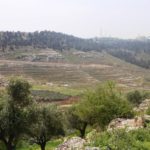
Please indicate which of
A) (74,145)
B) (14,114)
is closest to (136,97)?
(14,114)

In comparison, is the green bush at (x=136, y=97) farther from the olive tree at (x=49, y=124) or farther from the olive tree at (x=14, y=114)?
the olive tree at (x=14, y=114)

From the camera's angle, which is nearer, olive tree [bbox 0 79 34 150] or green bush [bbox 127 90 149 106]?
olive tree [bbox 0 79 34 150]

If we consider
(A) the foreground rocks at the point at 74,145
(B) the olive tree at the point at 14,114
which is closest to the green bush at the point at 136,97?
(B) the olive tree at the point at 14,114

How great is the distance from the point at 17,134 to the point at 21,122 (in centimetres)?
176

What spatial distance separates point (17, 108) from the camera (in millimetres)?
43500

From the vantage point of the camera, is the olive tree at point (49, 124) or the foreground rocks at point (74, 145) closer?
the foreground rocks at point (74, 145)

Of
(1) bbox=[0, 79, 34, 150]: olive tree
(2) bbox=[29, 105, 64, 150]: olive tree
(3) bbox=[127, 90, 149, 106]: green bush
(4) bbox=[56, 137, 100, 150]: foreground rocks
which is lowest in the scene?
(3) bbox=[127, 90, 149, 106]: green bush

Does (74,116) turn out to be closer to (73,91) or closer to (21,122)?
(21,122)

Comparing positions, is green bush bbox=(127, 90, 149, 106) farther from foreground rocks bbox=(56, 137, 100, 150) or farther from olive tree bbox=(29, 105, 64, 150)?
foreground rocks bbox=(56, 137, 100, 150)

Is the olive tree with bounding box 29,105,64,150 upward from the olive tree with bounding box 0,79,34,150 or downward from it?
downward

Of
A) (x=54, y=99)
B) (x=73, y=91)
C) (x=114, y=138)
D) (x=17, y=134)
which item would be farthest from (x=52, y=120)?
(x=73, y=91)

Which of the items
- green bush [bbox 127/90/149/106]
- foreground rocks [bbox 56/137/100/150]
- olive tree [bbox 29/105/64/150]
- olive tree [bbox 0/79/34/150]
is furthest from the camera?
green bush [bbox 127/90/149/106]

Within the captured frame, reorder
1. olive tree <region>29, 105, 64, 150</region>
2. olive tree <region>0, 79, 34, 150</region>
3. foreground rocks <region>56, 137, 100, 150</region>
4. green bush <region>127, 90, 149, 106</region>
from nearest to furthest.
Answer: foreground rocks <region>56, 137, 100, 150</region>
olive tree <region>0, 79, 34, 150</region>
olive tree <region>29, 105, 64, 150</region>
green bush <region>127, 90, 149, 106</region>

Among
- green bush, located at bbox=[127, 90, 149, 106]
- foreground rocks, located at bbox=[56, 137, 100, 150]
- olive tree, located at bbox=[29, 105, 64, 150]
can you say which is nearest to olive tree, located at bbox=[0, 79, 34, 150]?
olive tree, located at bbox=[29, 105, 64, 150]
